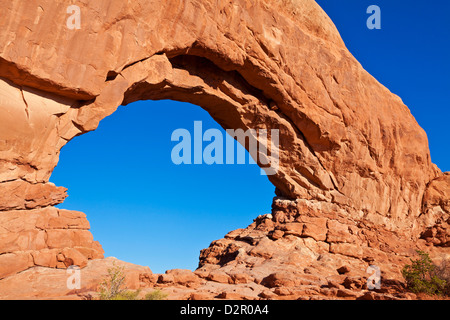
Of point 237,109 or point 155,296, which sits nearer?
point 155,296

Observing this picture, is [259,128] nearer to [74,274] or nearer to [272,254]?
[272,254]

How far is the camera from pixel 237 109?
17.5m

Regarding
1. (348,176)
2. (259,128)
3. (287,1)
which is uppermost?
(287,1)

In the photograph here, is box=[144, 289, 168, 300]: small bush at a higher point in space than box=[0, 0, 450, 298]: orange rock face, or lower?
lower

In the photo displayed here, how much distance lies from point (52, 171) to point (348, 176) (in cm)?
1564

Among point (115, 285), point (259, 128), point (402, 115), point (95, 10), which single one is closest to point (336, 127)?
point (259, 128)

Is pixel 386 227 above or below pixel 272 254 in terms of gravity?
above

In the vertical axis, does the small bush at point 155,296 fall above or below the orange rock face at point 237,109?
below

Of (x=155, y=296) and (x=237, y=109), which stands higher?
(x=237, y=109)

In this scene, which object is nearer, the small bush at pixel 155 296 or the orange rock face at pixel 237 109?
the small bush at pixel 155 296

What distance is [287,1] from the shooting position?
18641mm

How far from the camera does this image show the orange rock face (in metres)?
10.2

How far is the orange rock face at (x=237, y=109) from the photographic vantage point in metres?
10.2

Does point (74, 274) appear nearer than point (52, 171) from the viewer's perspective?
Yes
